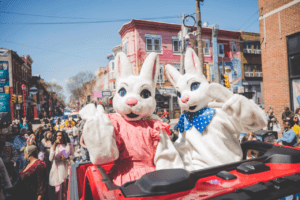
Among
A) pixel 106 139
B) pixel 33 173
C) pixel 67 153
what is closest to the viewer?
pixel 106 139

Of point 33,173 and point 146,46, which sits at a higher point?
point 146,46

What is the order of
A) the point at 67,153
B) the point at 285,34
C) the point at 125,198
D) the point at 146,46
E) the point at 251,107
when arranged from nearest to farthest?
the point at 125,198 → the point at 251,107 → the point at 67,153 → the point at 285,34 → the point at 146,46

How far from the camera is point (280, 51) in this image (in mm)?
9508

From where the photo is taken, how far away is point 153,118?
273cm

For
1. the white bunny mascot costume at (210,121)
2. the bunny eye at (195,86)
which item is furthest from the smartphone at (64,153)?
the bunny eye at (195,86)

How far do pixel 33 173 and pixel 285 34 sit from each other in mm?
11044

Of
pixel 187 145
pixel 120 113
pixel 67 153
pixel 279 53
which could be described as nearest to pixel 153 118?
pixel 120 113

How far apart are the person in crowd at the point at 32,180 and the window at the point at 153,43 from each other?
705 inches

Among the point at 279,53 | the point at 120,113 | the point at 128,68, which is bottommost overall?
the point at 120,113

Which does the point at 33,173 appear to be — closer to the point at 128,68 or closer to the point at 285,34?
the point at 128,68

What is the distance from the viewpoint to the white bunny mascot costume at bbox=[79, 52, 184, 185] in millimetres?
2115

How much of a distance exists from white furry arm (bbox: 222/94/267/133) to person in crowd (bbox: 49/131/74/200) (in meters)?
3.84

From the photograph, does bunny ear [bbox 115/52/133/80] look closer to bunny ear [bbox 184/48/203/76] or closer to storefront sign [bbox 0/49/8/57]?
bunny ear [bbox 184/48/203/76]

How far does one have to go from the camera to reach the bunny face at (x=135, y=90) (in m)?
2.47
